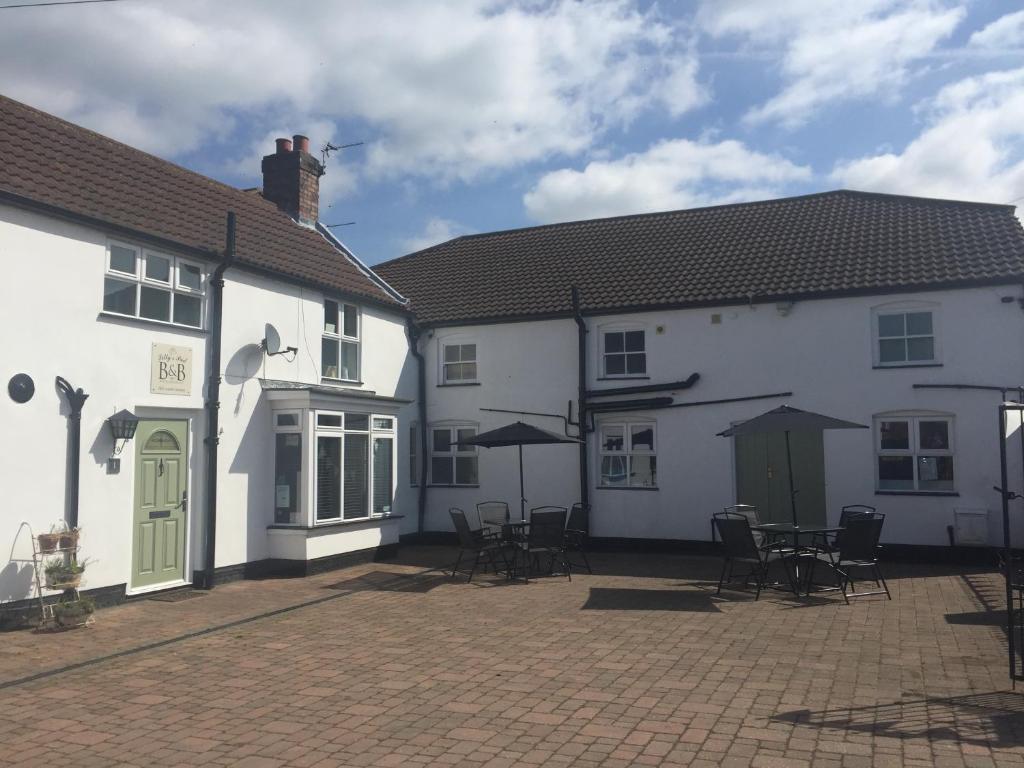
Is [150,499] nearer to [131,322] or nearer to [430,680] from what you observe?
[131,322]

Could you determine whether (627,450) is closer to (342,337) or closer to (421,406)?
(421,406)

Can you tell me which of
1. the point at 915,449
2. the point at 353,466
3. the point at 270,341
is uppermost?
the point at 270,341

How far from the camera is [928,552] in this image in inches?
552

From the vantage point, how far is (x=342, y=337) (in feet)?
49.9

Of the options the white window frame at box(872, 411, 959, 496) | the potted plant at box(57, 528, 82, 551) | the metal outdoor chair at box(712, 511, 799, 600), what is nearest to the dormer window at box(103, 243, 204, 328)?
the potted plant at box(57, 528, 82, 551)

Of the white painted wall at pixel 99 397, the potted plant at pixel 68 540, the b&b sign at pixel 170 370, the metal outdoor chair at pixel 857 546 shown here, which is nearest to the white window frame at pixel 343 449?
the white painted wall at pixel 99 397

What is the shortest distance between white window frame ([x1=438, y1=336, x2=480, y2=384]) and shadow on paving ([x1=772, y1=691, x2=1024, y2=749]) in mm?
12444

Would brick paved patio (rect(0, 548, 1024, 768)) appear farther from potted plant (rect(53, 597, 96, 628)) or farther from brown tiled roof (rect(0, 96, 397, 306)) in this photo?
brown tiled roof (rect(0, 96, 397, 306))

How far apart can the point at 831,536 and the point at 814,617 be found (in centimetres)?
566

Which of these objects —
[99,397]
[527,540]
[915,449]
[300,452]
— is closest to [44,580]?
[99,397]

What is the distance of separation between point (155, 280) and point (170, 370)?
3.94 feet

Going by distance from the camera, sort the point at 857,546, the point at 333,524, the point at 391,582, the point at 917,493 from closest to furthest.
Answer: the point at 857,546 < the point at 391,582 < the point at 333,524 < the point at 917,493

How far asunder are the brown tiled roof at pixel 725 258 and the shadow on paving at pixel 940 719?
32.1 feet

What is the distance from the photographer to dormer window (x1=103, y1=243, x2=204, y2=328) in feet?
34.9
